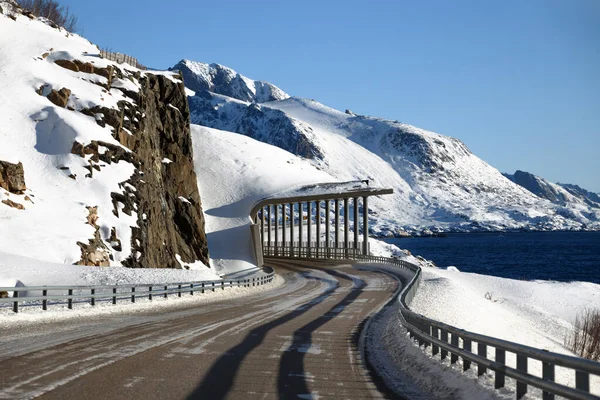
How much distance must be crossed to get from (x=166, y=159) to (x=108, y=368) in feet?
175

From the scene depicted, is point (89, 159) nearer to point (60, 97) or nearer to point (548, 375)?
point (60, 97)

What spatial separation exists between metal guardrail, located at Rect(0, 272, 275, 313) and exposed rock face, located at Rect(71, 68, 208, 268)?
6.42 meters

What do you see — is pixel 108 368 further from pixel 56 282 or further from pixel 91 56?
pixel 91 56

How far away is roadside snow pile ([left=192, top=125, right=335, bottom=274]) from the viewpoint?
84.4 meters

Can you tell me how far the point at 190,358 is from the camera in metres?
14.6

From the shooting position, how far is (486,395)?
34.0 ft

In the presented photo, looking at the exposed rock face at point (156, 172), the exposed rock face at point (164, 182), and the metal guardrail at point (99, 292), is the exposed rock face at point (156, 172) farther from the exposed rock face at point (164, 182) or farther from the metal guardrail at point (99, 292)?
the metal guardrail at point (99, 292)

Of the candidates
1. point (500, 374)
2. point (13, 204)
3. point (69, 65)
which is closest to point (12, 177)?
point (13, 204)

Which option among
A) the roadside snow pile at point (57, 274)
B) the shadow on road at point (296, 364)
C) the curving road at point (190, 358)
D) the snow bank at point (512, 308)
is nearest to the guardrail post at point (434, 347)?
the curving road at point (190, 358)

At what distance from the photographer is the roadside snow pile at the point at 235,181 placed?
3321 inches

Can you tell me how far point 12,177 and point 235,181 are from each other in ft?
226

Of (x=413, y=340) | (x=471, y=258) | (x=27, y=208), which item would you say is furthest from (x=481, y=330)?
(x=471, y=258)

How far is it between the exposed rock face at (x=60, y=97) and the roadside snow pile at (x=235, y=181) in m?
20.9

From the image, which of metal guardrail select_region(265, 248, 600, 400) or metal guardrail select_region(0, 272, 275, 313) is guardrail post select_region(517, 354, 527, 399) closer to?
metal guardrail select_region(265, 248, 600, 400)
